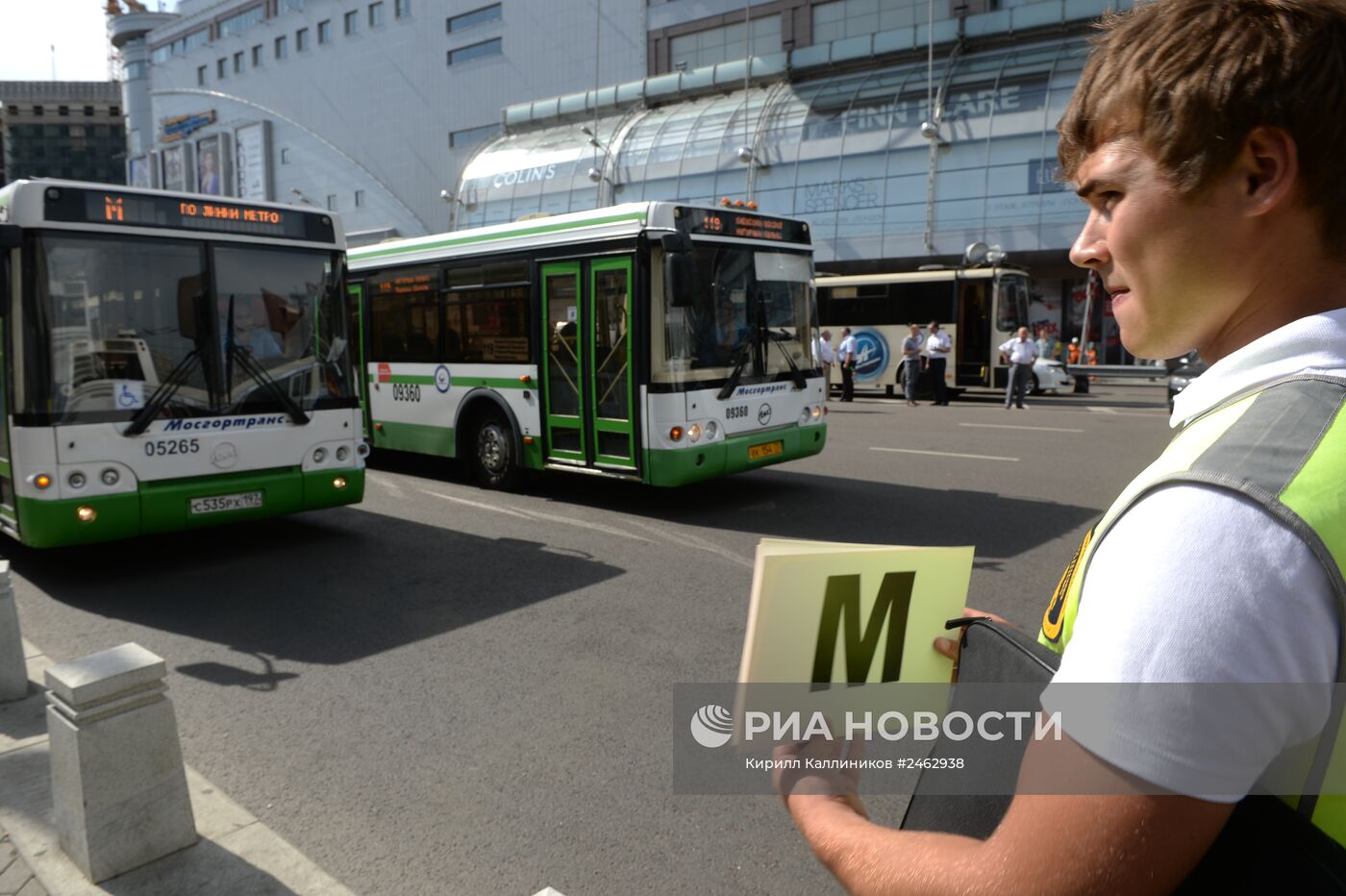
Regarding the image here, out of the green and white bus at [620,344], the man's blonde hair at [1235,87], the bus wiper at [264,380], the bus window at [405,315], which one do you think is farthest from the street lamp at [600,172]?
the man's blonde hair at [1235,87]

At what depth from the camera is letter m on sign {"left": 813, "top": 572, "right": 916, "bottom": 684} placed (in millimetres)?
1379

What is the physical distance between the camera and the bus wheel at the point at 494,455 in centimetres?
1039

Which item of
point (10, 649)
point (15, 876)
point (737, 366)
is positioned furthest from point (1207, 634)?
point (737, 366)

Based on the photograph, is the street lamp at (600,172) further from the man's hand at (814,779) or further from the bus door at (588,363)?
the man's hand at (814,779)

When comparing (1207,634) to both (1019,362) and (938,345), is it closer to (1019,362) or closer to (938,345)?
(1019,362)

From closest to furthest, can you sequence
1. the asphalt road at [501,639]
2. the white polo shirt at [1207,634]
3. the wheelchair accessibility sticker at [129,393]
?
the white polo shirt at [1207,634], the asphalt road at [501,639], the wheelchair accessibility sticker at [129,393]

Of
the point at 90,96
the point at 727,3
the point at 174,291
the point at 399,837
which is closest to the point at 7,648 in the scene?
the point at 399,837

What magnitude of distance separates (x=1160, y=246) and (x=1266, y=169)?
0.12 metres

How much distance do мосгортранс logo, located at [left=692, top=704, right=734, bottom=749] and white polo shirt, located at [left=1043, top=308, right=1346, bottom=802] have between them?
1.59 metres

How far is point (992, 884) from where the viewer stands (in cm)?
93

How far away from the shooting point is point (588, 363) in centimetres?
952

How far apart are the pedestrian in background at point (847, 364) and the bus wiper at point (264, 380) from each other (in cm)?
1756

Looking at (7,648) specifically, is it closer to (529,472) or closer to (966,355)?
(529,472)

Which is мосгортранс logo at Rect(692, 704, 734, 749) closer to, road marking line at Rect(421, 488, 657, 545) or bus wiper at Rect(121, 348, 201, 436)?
road marking line at Rect(421, 488, 657, 545)
